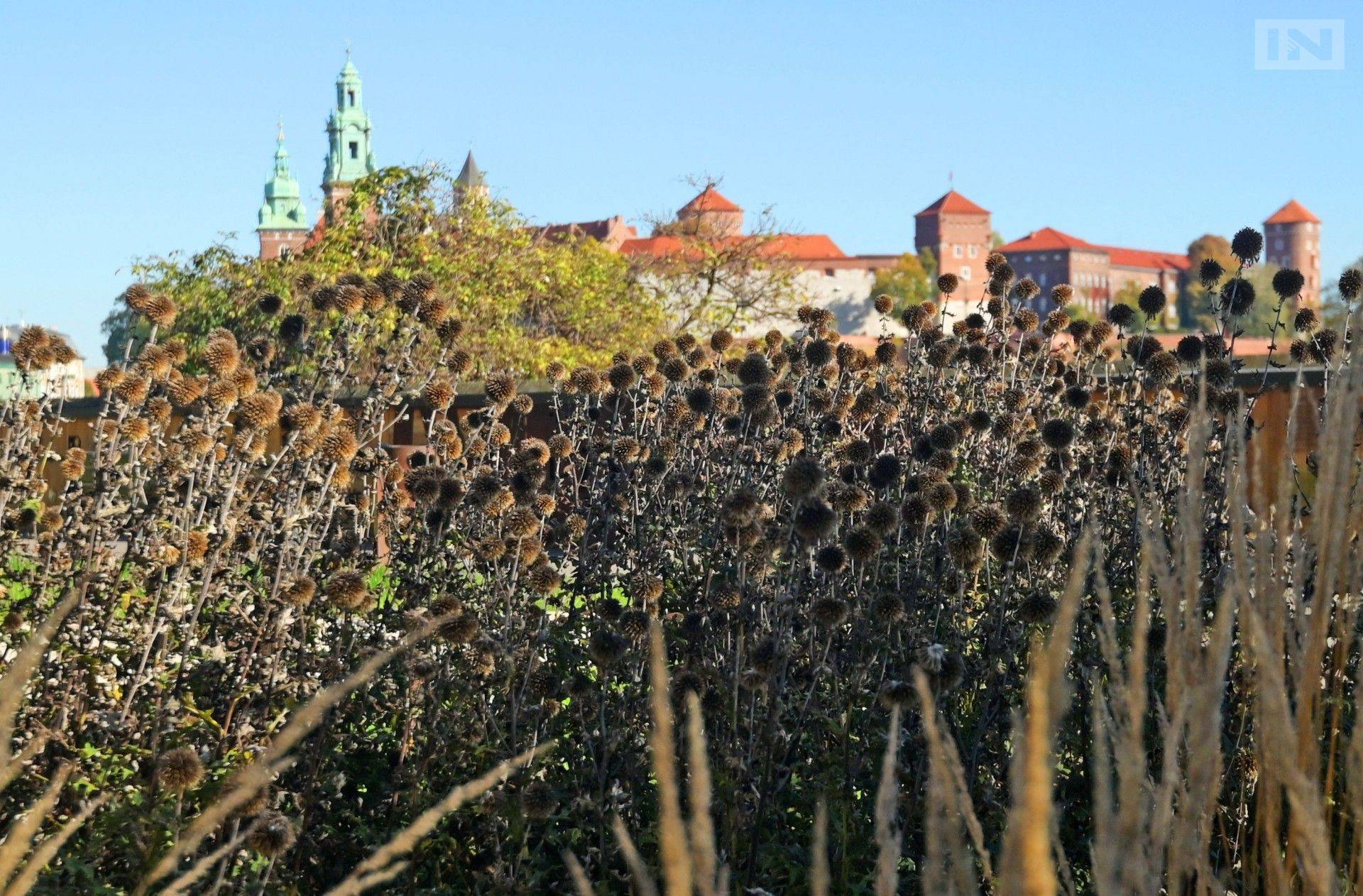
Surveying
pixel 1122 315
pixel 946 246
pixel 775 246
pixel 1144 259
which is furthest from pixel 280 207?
A: pixel 1122 315

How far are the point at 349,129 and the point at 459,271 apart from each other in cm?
10761

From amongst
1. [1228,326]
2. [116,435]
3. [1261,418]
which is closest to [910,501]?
[1228,326]

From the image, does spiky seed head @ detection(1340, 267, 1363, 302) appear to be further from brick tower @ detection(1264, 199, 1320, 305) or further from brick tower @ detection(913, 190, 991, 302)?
brick tower @ detection(1264, 199, 1320, 305)

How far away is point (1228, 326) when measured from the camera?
489 centimetres

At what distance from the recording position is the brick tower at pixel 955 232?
140000 millimetres

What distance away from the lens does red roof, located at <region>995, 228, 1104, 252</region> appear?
15188 centimetres

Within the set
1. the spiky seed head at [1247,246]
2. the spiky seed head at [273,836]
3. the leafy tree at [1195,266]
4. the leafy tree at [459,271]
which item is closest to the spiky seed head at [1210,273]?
the spiky seed head at [1247,246]

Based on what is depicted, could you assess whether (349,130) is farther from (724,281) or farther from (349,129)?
(724,281)

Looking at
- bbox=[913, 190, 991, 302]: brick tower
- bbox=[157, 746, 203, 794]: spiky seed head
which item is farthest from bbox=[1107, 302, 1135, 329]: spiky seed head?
bbox=[913, 190, 991, 302]: brick tower

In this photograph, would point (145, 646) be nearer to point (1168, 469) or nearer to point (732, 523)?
point (732, 523)

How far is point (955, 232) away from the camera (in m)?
141

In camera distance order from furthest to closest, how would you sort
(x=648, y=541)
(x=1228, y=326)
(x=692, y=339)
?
(x=692, y=339)
(x=1228, y=326)
(x=648, y=541)

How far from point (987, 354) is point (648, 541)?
162 centimetres

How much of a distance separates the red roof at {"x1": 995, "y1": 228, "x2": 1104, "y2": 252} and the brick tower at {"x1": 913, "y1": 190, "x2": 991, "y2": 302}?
27.6 feet
